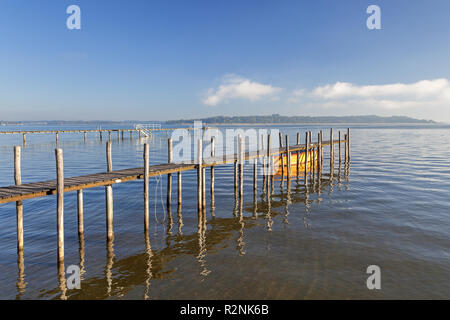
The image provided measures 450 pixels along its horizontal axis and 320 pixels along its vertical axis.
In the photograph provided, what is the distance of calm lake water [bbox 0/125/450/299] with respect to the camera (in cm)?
749

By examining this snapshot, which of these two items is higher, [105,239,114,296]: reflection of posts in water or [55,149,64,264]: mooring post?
[55,149,64,264]: mooring post

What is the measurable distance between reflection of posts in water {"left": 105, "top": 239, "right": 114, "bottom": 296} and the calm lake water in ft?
0.09

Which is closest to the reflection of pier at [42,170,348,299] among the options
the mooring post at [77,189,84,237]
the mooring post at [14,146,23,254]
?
the mooring post at [77,189,84,237]

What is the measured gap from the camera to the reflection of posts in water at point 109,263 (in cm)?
757

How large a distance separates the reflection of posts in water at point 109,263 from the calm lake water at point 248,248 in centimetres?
3

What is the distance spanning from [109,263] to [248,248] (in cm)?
451

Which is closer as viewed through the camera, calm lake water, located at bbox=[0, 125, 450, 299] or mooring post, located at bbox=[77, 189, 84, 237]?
calm lake water, located at bbox=[0, 125, 450, 299]

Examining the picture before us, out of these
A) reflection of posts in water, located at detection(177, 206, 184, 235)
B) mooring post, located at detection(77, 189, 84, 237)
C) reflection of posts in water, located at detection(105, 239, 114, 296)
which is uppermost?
mooring post, located at detection(77, 189, 84, 237)

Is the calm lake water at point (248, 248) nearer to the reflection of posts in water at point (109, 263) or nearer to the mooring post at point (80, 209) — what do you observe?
the reflection of posts in water at point (109, 263)

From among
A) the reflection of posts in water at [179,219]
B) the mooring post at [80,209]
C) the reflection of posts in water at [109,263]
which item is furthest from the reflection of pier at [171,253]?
the mooring post at [80,209]

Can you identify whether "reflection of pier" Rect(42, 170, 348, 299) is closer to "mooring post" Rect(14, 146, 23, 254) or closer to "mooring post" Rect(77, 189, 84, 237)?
"mooring post" Rect(77, 189, 84, 237)

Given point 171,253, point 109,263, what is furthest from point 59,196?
point 171,253

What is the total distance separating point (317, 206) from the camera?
49.3ft

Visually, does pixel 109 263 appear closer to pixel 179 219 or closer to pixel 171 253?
pixel 171 253
